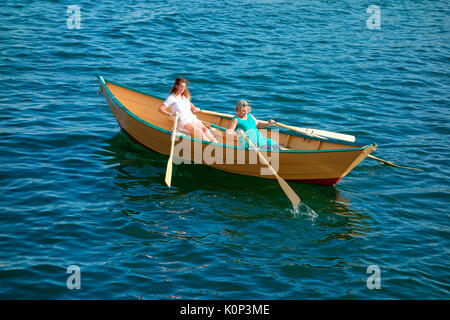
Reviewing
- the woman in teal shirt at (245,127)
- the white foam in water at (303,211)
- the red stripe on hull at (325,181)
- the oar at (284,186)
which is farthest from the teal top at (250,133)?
the white foam in water at (303,211)

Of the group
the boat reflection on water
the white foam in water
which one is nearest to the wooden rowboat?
the boat reflection on water

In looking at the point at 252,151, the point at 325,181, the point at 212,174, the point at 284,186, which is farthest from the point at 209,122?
the point at 284,186

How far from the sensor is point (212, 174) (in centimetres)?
987

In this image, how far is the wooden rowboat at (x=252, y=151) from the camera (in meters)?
8.87

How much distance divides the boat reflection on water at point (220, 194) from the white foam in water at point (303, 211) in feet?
0.05

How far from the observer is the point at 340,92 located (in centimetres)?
1446

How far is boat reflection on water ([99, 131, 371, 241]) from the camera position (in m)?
8.47

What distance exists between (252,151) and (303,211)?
1.37 metres

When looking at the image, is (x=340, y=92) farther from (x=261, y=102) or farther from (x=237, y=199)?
(x=237, y=199)

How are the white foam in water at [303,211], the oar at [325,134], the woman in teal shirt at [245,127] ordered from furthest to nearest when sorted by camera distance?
the oar at [325,134] < the woman in teal shirt at [245,127] < the white foam in water at [303,211]

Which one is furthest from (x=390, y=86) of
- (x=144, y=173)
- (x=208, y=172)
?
(x=144, y=173)

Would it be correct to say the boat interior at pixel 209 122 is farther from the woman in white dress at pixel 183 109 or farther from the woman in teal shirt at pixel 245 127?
the woman in teal shirt at pixel 245 127

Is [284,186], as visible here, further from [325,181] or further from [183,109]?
[183,109]

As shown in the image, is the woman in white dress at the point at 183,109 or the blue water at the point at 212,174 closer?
the blue water at the point at 212,174
